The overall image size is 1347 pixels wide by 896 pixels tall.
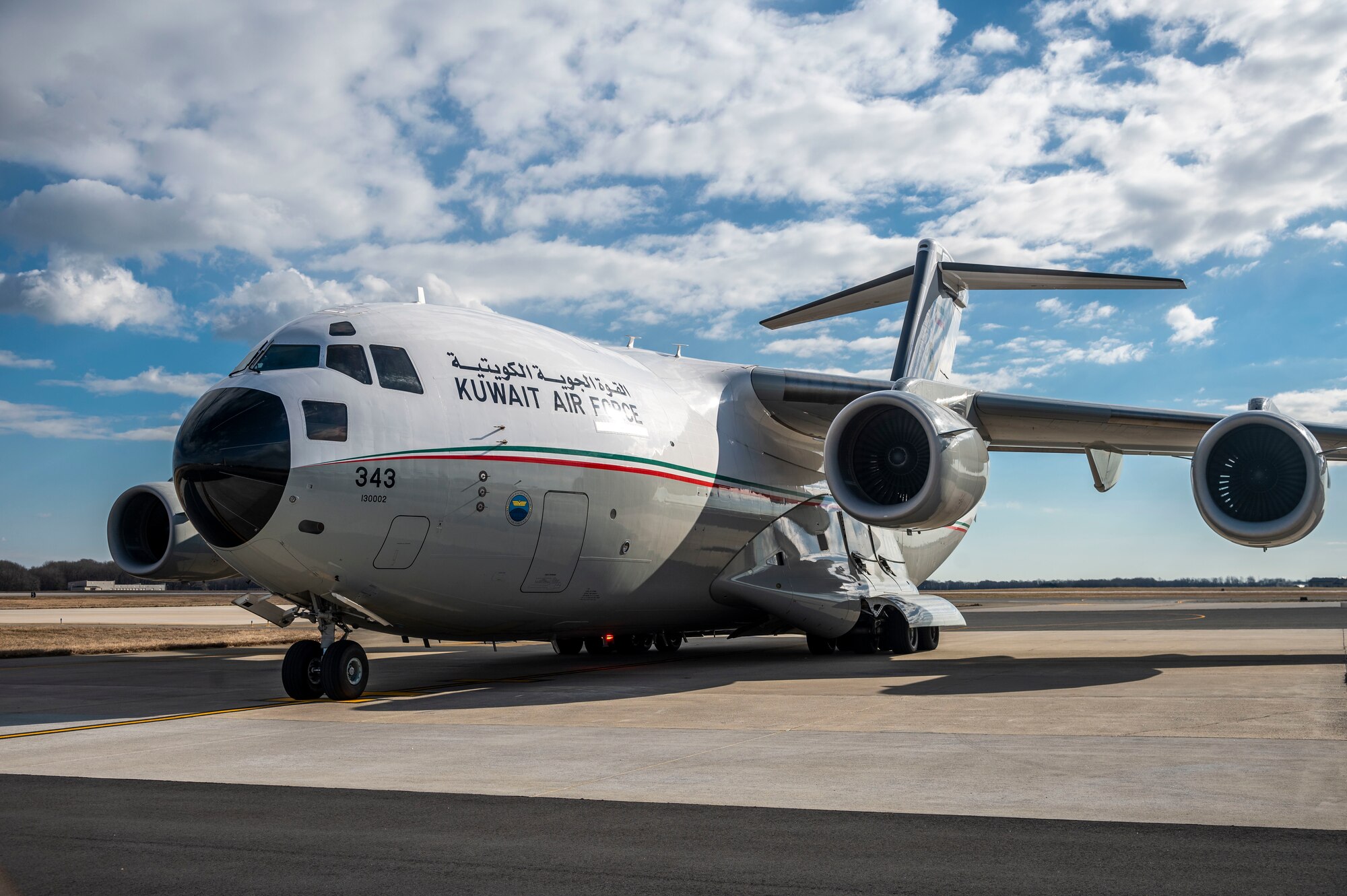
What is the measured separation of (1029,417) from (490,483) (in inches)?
312

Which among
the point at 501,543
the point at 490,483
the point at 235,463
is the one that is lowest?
the point at 501,543

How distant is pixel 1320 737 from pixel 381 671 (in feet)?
36.3

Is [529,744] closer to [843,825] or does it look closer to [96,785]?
[96,785]

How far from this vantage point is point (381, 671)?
1441 cm

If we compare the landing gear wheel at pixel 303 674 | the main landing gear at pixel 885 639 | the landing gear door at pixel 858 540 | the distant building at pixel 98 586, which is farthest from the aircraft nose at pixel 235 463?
the distant building at pixel 98 586

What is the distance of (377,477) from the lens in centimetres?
993

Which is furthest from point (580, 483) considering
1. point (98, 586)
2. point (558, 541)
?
point (98, 586)

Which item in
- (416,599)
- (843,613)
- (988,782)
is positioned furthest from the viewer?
(843,613)

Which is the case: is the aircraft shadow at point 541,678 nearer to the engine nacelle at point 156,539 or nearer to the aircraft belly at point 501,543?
the aircraft belly at point 501,543

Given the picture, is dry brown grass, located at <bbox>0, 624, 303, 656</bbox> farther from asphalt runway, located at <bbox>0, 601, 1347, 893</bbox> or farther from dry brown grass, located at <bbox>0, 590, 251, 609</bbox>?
dry brown grass, located at <bbox>0, 590, 251, 609</bbox>

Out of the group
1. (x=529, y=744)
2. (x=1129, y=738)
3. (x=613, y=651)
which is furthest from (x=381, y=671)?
(x=1129, y=738)

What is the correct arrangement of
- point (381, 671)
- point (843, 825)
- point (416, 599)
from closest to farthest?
point (843, 825), point (416, 599), point (381, 671)

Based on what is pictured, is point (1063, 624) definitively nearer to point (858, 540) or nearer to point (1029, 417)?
point (858, 540)

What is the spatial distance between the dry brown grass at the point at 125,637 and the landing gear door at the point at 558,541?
11.3 m
